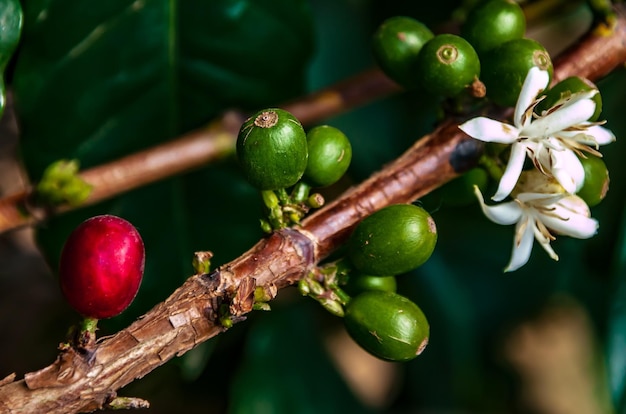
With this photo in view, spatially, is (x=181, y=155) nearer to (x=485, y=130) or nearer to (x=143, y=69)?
(x=143, y=69)

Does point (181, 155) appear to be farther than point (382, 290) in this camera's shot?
Yes

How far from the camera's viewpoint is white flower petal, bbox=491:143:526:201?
2.61ft

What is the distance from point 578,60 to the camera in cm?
97

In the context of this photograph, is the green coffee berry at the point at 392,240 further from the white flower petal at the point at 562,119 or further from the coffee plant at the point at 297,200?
the white flower petal at the point at 562,119

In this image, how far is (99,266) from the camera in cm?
68

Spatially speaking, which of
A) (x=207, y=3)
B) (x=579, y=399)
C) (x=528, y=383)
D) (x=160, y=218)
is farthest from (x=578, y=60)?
(x=579, y=399)

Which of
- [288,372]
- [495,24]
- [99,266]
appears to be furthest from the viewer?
[288,372]

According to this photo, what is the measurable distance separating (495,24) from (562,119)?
17cm

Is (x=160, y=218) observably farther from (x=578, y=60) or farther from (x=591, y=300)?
(x=591, y=300)

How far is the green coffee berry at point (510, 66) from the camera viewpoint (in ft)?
2.74

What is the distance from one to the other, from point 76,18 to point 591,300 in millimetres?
1517

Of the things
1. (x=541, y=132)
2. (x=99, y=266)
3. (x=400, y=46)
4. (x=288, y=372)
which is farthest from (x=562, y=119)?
(x=288, y=372)

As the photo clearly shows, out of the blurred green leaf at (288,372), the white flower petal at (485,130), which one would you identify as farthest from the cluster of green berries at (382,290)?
the blurred green leaf at (288,372)

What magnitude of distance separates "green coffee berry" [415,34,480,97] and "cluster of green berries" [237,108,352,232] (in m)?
0.13
